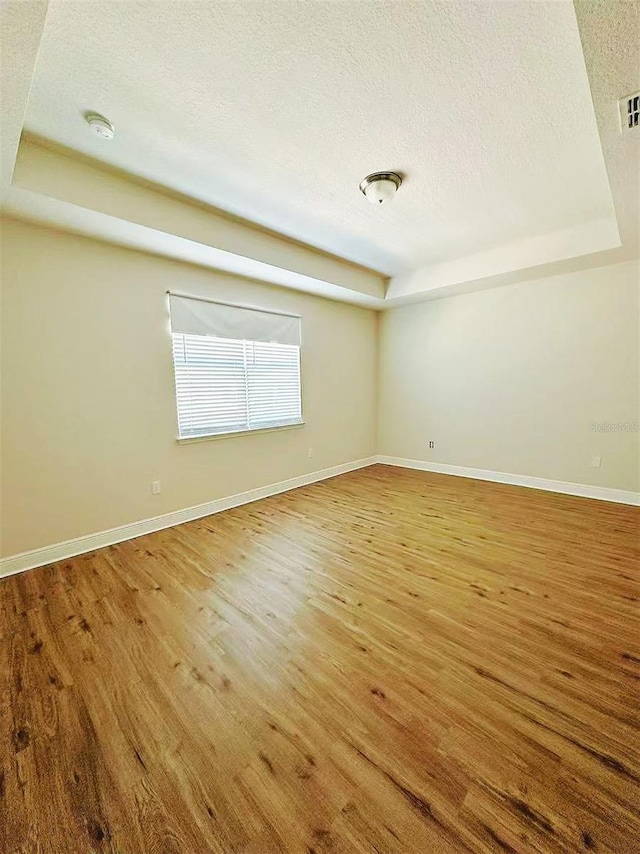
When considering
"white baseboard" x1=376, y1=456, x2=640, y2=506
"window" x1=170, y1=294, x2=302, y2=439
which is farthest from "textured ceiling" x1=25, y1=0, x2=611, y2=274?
"white baseboard" x1=376, y1=456, x2=640, y2=506

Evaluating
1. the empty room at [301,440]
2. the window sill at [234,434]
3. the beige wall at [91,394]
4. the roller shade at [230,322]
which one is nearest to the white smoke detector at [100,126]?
the empty room at [301,440]

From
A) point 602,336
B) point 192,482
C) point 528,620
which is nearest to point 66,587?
point 192,482

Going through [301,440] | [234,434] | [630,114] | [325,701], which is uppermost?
[630,114]

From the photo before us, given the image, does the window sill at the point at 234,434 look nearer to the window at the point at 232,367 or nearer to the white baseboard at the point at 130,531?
the window at the point at 232,367

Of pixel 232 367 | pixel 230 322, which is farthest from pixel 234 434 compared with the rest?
pixel 230 322

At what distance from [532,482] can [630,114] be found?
3.51m

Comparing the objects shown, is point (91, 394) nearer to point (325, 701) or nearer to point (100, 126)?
point (100, 126)

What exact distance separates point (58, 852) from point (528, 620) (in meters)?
2.06

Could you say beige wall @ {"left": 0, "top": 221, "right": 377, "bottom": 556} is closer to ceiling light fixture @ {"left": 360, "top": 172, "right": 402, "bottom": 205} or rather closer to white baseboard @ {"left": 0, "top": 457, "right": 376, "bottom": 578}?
white baseboard @ {"left": 0, "top": 457, "right": 376, "bottom": 578}

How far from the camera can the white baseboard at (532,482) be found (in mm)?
3543

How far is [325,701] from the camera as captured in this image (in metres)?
Result: 1.35

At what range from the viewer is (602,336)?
355cm

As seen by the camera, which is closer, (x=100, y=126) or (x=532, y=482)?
(x=100, y=126)

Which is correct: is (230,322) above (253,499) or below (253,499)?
above
